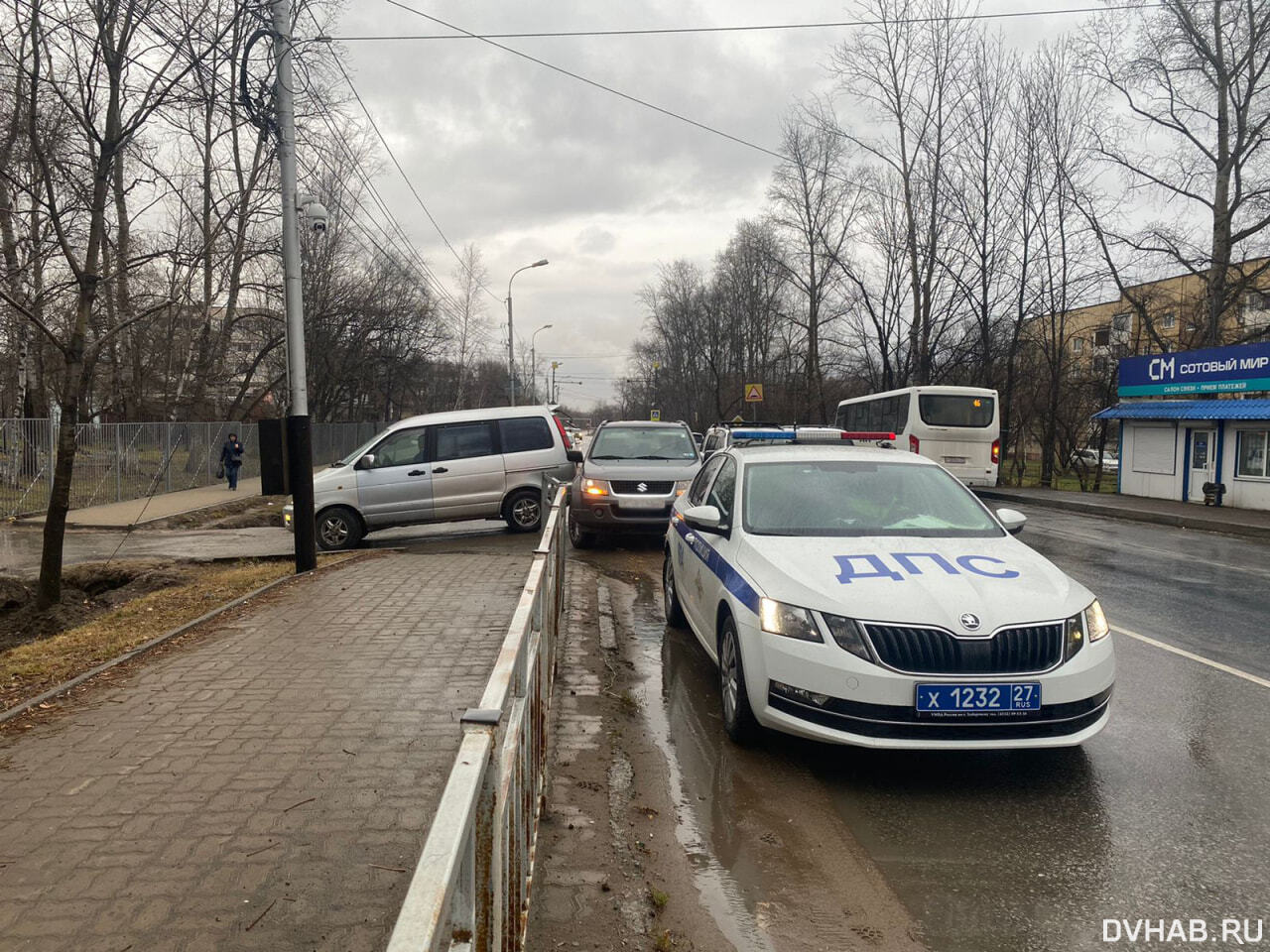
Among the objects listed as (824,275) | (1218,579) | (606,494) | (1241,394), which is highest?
(824,275)

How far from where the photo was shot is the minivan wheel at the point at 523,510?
13703 mm

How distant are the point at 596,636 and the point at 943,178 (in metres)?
30.6

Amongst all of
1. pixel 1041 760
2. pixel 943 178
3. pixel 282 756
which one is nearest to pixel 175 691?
pixel 282 756

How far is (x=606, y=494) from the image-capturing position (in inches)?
484

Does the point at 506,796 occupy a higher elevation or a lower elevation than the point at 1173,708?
higher

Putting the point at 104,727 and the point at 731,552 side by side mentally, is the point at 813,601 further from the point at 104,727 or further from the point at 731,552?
the point at 104,727

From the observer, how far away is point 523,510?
13750 millimetres

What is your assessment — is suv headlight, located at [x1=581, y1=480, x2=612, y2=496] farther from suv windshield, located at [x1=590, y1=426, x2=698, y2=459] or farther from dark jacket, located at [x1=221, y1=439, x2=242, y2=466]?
dark jacket, located at [x1=221, y1=439, x2=242, y2=466]

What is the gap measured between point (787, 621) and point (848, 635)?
1.07 feet

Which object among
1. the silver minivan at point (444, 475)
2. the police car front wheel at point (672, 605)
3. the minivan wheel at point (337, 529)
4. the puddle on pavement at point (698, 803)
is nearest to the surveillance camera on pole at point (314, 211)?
the silver minivan at point (444, 475)

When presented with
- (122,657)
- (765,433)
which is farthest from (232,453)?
(122,657)

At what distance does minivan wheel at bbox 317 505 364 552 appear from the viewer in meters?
13.1

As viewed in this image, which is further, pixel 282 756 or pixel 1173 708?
pixel 1173 708

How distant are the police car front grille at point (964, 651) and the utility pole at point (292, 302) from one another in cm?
692
